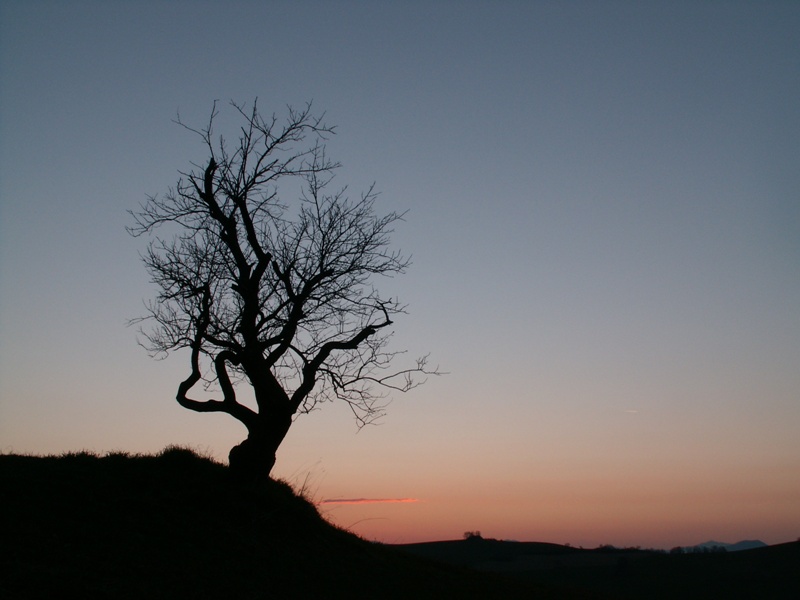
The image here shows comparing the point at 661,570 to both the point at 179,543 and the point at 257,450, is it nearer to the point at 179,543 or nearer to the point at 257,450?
the point at 257,450

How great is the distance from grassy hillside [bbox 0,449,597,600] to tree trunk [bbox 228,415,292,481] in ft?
1.08

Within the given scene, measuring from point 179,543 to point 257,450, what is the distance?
137 inches

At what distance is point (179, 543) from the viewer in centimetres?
1159

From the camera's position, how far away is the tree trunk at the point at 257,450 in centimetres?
1486

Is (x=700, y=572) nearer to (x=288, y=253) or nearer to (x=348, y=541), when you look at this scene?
(x=348, y=541)

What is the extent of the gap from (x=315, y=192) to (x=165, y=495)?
309 inches

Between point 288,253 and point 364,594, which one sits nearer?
point 364,594

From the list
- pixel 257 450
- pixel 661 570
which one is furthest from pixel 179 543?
pixel 661 570

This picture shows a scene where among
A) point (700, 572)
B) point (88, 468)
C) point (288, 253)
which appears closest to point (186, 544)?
point (88, 468)

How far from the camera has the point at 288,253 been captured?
53.8 ft

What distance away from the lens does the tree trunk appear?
14859 millimetres

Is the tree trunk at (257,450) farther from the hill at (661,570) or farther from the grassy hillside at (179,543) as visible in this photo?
the hill at (661,570)

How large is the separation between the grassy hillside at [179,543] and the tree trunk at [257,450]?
329 mm

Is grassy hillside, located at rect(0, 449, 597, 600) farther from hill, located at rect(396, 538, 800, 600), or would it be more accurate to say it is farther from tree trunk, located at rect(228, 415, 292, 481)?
hill, located at rect(396, 538, 800, 600)
